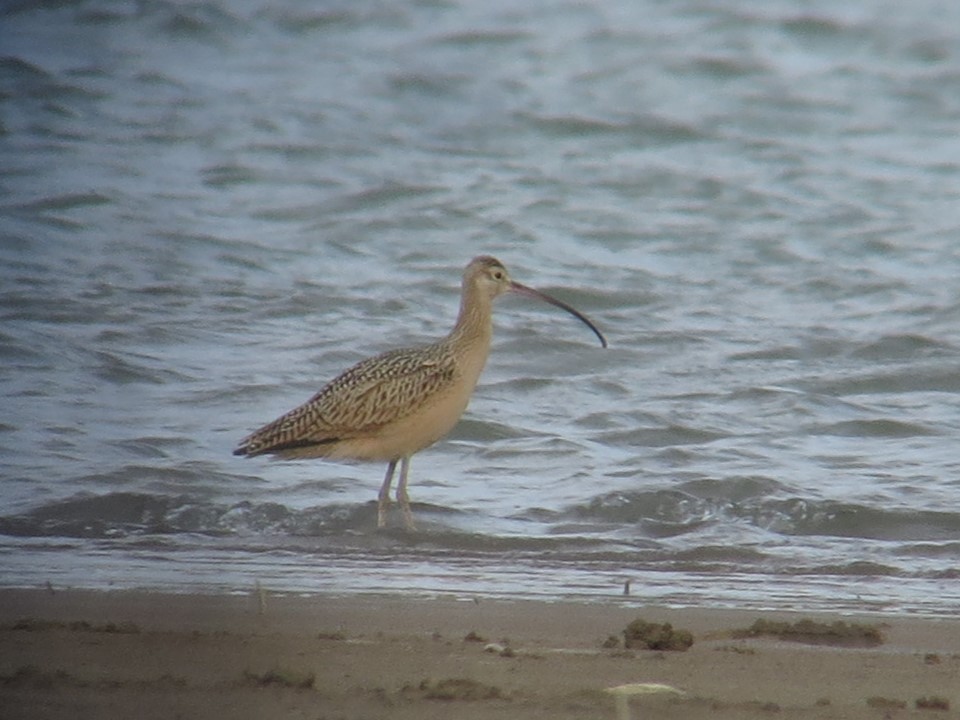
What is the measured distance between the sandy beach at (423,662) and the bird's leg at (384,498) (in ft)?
6.26

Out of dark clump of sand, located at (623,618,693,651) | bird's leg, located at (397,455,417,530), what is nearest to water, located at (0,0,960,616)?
bird's leg, located at (397,455,417,530)

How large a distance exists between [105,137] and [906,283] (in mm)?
7307

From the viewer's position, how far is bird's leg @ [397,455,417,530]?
7.12 metres

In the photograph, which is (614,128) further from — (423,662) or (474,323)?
(423,662)

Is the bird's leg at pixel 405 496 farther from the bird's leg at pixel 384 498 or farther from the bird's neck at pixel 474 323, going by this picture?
the bird's neck at pixel 474 323

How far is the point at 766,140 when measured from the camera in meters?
17.4

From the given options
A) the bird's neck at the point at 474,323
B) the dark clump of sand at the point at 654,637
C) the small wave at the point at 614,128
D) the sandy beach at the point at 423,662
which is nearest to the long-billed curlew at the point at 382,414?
the bird's neck at the point at 474,323

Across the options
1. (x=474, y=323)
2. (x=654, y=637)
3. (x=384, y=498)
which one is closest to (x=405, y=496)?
(x=384, y=498)

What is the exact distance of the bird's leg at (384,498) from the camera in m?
7.29

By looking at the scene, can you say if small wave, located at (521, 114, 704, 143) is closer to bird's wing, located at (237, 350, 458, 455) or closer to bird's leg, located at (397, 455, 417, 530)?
bird's wing, located at (237, 350, 458, 455)

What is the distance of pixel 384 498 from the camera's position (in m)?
7.47

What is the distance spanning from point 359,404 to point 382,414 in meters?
0.12

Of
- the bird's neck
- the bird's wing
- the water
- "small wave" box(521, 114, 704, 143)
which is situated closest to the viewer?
the water

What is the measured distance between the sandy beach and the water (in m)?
0.45
